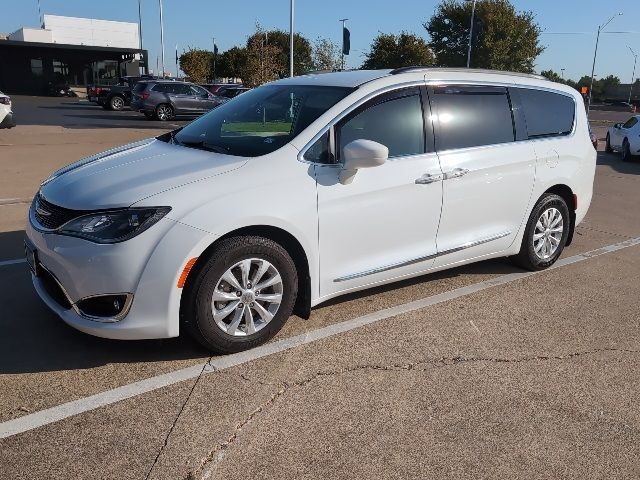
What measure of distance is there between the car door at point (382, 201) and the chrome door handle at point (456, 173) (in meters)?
0.09

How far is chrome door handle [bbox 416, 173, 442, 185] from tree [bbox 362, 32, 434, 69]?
180 ft

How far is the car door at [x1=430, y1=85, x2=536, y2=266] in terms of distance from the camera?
179 inches

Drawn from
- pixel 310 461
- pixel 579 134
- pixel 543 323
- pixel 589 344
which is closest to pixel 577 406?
pixel 589 344

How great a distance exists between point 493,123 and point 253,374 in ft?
9.49

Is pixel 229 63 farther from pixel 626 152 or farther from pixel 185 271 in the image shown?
pixel 185 271

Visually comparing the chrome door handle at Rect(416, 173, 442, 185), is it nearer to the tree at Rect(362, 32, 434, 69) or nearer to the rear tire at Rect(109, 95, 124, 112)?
the rear tire at Rect(109, 95, 124, 112)

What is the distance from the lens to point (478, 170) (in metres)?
4.69

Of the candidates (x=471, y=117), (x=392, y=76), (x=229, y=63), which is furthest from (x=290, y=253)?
(x=229, y=63)

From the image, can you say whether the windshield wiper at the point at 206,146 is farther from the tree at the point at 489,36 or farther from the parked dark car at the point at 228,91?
the tree at the point at 489,36

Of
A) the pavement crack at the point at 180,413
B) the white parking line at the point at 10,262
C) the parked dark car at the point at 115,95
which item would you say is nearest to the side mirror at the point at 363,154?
the pavement crack at the point at 180,413

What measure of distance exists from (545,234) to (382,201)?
86.1 inches

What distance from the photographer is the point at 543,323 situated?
439 cm

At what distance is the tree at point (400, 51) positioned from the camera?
57.3 meters

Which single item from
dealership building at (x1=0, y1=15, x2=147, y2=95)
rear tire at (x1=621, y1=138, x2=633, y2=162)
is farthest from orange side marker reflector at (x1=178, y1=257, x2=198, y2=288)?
dealership building at (x1=0, y1=15, x2=147, y2=95)
